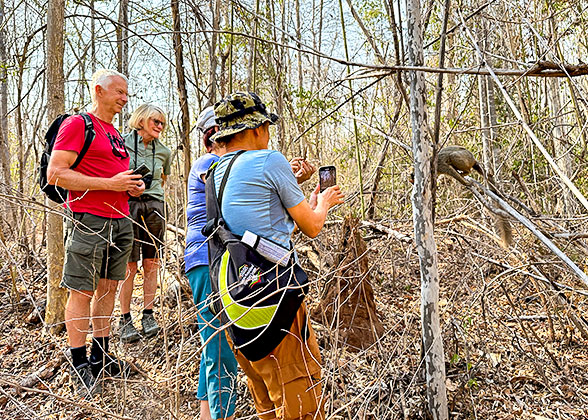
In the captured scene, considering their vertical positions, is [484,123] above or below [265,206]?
above

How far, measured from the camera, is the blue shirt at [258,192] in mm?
1567

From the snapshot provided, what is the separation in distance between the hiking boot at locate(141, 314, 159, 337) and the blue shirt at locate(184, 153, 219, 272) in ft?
4.71

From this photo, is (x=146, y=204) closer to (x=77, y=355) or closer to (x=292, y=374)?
(x=77, y=355)

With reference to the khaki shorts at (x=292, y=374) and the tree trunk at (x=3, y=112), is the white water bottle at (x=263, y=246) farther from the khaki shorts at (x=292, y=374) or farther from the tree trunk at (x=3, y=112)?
the tree trunk at (x=3, y=112)

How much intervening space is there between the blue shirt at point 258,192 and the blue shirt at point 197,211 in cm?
49

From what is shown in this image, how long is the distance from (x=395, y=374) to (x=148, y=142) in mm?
2532

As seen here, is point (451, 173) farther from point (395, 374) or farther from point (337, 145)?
point (337, 145)

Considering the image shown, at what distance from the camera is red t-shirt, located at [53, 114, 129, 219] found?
2420 millimetres

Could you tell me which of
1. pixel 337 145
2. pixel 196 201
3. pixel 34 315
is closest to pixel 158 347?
pixel 34 315

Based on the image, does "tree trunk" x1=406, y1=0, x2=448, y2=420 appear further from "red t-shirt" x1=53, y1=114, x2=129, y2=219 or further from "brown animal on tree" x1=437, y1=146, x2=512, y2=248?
"red t-shirt" x1=53, y1=114, x2=129, y2=219

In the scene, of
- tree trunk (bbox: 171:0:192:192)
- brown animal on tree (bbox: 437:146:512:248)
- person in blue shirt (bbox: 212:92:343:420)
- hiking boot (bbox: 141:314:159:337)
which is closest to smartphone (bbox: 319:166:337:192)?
person in blue shirt (bbox: 212:92:343:420)

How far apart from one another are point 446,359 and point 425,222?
130 centimetres

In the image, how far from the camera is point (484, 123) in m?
4.45

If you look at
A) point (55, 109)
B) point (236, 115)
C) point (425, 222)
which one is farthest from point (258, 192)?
point (55, 109)
